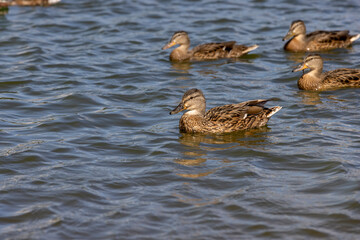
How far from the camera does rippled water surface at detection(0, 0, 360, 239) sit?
6656 millimetres

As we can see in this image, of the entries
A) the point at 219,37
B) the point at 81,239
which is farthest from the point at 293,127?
the point at 219,37

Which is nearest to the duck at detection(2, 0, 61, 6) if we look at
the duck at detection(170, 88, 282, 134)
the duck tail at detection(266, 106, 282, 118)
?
the duck at detection(170, 88, 282, 134)

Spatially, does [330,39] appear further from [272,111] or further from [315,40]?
[272,111]

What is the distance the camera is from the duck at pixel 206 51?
47.3ft

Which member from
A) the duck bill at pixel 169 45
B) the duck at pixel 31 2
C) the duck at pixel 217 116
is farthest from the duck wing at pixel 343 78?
the duck at pixel 31 2

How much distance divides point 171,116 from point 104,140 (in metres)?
1.80

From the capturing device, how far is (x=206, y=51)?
47.2 ft

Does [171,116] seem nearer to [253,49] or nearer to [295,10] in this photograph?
[253,49]

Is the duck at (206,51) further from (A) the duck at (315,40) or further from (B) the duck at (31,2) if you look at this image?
(B) the duck at (31,2)

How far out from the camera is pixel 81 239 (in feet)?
20.6

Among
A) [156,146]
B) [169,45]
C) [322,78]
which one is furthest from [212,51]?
[156,146]

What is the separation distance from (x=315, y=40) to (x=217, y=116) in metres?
6.16

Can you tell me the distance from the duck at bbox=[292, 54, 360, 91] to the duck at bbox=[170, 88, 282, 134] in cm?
248

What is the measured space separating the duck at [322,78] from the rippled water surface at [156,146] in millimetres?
191
